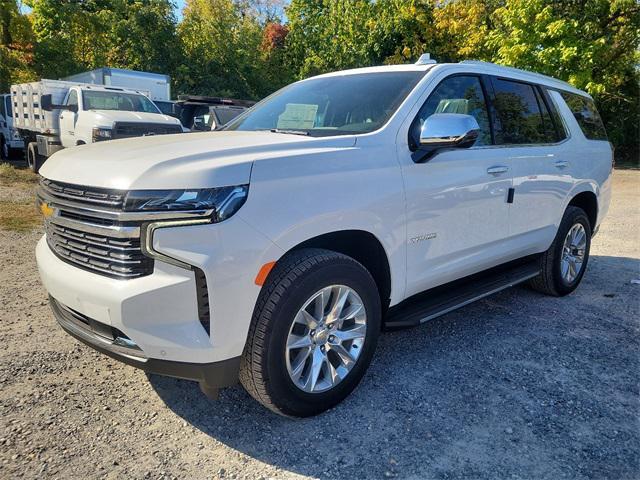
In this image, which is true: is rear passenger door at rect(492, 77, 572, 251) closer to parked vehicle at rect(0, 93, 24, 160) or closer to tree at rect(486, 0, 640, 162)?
tree at rect(486, 0, 640, 162)

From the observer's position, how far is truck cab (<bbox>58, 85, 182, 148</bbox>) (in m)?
10.0

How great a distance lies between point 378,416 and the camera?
2.79 meters

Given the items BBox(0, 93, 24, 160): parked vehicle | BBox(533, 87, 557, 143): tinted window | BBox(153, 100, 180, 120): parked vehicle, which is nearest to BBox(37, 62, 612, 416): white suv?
BBox(533, 87, 557, 143): tinted window

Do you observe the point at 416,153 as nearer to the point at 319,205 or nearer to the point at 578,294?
the point at 319,205

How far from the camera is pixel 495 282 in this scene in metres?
3.87

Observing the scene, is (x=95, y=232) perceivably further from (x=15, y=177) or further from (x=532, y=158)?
(x=15, y=177)

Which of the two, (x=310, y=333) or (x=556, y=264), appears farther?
(x=556, y=264)

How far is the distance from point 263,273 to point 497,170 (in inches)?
84.3

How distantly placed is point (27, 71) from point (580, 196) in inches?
962

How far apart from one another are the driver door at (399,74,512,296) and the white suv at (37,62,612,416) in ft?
0.05

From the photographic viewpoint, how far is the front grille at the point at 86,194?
223 centimetres

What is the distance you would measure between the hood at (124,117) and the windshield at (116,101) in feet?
2.43

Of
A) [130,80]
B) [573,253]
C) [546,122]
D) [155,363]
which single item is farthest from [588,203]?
[130,80]

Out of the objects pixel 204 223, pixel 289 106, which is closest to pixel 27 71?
pixel 289 106
